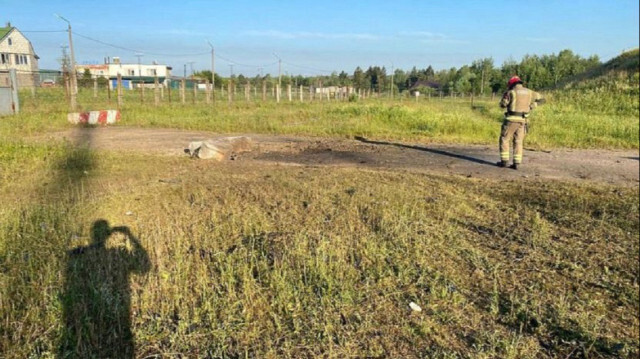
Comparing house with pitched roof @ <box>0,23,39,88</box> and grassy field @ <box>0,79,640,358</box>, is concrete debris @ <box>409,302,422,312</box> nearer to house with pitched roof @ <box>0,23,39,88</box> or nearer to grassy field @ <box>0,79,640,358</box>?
grassy field @ <box>0,79,640,358</box>

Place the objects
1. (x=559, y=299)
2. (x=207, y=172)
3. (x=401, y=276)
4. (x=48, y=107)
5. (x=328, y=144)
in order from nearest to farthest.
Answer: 1. (x=559, y=299)
2. (x=401, y=276)
3. (x=207, y=172)
4. (x=328, y=144)
5. (x=48, y=107)

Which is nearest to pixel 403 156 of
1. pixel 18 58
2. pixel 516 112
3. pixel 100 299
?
pixel 516 112

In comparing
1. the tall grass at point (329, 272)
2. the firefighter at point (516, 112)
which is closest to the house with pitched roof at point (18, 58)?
the tall grass at point (329, 272)

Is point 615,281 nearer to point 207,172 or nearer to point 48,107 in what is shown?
point 207,172

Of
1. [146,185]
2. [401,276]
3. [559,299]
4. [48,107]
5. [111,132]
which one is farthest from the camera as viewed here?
[48,107]

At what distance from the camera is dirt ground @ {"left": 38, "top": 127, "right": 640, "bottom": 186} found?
8445 mm

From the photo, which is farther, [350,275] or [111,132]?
[111,132]

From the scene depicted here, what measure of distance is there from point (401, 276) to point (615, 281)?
171cm

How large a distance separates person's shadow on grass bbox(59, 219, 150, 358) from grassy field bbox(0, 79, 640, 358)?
0.01 m

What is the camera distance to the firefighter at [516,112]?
27.8 ft

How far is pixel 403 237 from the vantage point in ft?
14.3

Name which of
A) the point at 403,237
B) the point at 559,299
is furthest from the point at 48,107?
the point at 559,299

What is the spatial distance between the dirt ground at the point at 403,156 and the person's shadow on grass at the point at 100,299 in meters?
4.76

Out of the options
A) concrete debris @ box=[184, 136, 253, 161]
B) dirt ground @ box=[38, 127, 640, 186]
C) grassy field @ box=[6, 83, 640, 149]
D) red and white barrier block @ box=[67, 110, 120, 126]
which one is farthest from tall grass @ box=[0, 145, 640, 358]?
red and white barrier block @ box=[67, 110, 120, 126]
